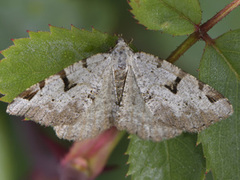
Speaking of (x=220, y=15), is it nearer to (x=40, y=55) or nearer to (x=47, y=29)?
(x=40, y=55)

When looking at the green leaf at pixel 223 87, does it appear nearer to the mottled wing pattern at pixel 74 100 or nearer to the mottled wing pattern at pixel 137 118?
the mottled wing pattern at pixel 137 118

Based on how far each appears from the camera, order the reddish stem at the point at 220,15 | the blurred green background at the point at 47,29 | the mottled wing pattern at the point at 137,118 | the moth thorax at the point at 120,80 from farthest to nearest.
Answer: the blurred green background at the point at 47,29
the moth thorax at the point at 120,80
the mottled wing pattern at the point at 137,118
the reddish stem at the point at 220,15

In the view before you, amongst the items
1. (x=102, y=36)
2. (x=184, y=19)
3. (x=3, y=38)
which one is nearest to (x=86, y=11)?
(x=3, y=38)

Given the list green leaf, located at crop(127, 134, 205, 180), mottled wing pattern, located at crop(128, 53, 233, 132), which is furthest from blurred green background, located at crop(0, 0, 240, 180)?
mottled wing pattern, located at crop(128, 53, 233, 132)

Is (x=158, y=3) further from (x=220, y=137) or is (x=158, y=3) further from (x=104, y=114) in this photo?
(x=220, y=137)

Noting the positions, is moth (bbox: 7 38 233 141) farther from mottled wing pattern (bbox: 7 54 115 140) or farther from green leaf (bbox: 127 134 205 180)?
green leaf (bbox: 127 134 205 180)

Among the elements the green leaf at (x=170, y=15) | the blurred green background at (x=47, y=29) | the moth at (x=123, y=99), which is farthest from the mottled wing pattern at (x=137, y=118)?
the blurred green background at (x=47, y=29)

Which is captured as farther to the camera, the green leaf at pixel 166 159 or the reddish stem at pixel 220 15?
the green leaf at pixel 166 159

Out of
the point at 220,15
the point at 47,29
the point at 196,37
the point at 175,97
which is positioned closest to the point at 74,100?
the point at 175,97
